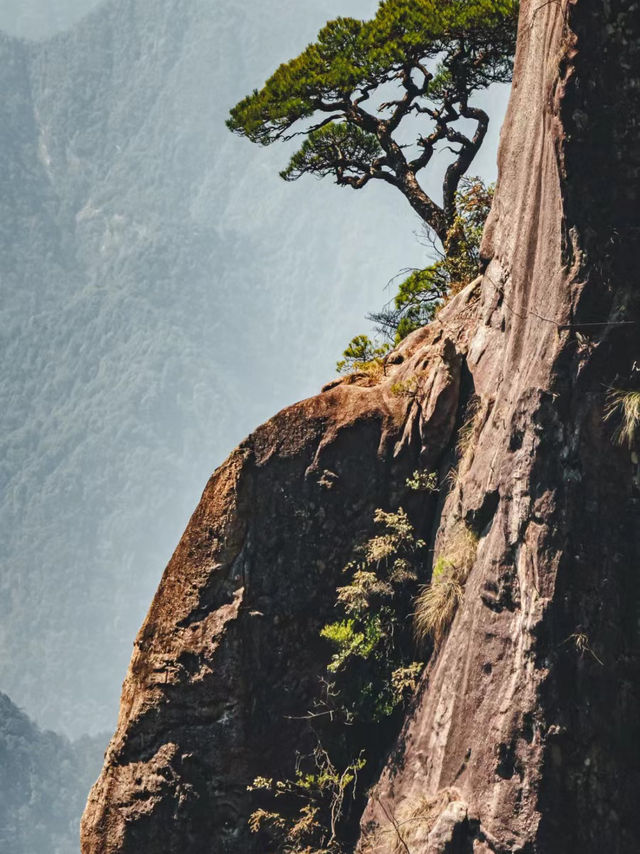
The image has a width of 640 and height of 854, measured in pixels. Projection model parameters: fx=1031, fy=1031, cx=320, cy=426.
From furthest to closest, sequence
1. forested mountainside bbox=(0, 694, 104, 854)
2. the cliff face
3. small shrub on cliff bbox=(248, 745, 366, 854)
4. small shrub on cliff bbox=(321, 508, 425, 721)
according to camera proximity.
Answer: forested mountainside bbox=(0, 694, 104, 854) < small shrub on cliff bbox=(321, 508, 425, 721) < small shrub on cliff bbox=(248, 745, 366, 854) < the cliff face

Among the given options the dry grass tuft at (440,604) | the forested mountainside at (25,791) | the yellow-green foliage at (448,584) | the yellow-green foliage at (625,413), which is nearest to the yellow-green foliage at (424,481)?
the yellow-green foliage at (448,584)

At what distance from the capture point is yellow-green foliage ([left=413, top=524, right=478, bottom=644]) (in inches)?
440

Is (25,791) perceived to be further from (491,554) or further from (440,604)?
(491,554)

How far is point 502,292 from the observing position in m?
11.5

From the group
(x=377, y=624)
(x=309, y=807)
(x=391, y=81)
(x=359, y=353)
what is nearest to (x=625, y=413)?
(x=377, y=624)

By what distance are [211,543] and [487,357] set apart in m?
3.99

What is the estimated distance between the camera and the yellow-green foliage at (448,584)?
1118 centimetres

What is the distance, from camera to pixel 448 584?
11336 mm

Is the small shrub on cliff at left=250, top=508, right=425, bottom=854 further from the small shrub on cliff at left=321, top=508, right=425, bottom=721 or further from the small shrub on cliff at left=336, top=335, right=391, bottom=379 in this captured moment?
the small shrub on cliff at left=336, top=335, right=391, bottom=379

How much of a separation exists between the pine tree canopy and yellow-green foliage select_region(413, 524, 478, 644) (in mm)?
7737

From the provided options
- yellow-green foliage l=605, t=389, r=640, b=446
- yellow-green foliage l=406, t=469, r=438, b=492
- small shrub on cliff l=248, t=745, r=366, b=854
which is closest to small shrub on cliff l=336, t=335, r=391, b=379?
yellow-green foliage l=406, t=469, r=438, b=492

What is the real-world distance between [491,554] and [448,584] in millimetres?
798

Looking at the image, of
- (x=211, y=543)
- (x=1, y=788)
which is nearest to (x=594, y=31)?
(x=211, y=543)

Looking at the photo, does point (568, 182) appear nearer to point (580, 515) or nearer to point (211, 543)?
point (580, 515)
